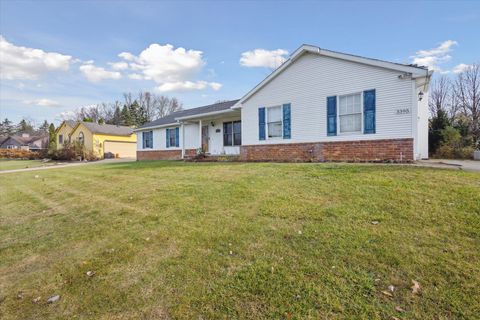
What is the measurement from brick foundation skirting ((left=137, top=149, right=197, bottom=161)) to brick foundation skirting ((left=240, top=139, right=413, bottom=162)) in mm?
6464

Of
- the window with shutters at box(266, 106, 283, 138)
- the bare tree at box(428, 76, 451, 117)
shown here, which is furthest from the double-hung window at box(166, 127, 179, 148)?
the bare tree at box(428, 76, 451, 117)

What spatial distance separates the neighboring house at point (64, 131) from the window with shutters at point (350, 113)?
1512 inches

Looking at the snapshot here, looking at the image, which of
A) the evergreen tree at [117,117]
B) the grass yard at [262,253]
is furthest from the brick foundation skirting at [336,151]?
the evergreen tree at [117,117]

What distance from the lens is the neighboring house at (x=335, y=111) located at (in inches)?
359

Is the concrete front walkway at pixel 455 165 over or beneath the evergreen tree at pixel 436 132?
beneath

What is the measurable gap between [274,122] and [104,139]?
92.5 feet

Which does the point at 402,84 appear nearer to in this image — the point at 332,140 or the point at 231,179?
the point at 332,140

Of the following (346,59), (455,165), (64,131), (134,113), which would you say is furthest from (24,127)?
(455,165)

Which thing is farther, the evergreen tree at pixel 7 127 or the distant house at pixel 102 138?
the evergreen tree at pixel 7 127

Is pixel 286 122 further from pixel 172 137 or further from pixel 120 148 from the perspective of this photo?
pixel 120 148

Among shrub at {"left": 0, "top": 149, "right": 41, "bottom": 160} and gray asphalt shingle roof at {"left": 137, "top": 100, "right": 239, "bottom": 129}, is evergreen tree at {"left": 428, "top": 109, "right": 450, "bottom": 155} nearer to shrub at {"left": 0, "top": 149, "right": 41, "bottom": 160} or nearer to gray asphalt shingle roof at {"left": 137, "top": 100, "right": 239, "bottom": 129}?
gray asphalt shingle roof at {"left": 137, "top": 100, "right": 239, "bottom": 129}

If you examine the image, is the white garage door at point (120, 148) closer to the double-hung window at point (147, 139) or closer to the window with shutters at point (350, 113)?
the double-hung window at point (147, 139)

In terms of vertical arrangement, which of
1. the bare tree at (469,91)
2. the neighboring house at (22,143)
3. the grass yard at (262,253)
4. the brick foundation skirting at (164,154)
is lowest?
the grass yard at (262,253)

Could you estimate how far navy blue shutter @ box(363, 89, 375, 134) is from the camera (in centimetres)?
960
